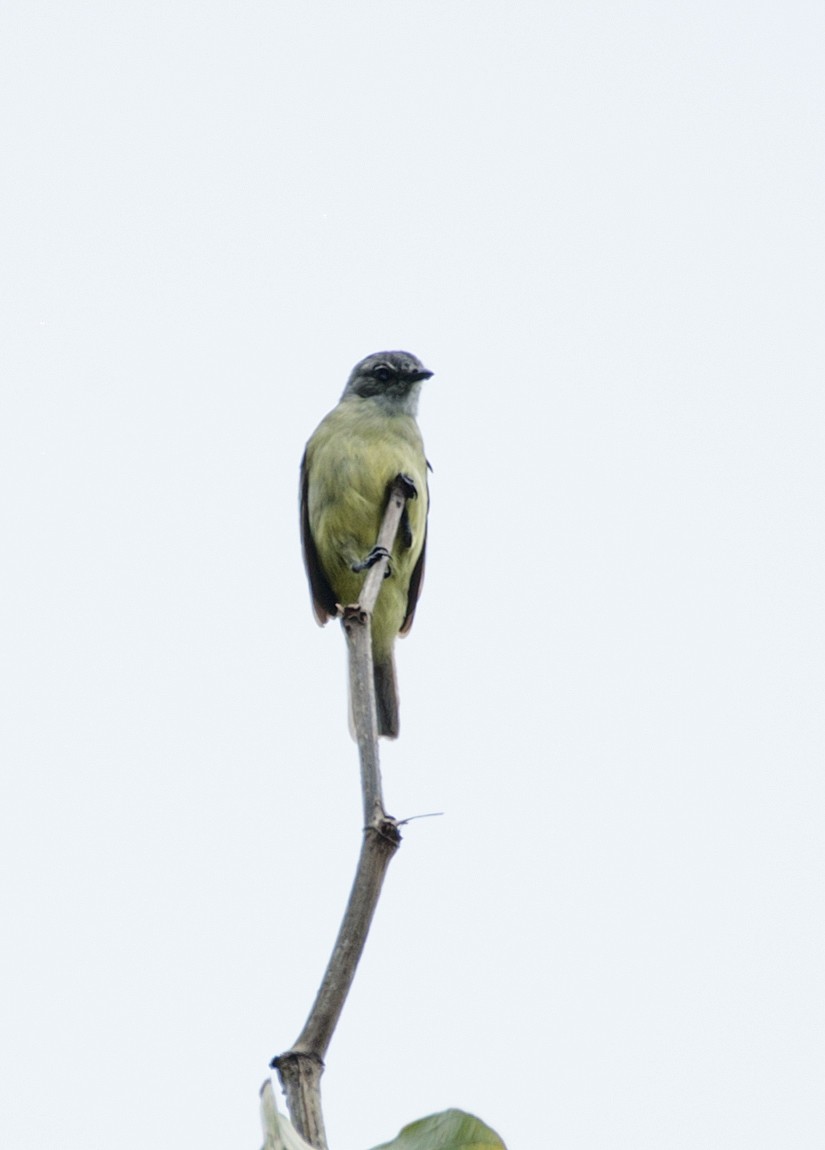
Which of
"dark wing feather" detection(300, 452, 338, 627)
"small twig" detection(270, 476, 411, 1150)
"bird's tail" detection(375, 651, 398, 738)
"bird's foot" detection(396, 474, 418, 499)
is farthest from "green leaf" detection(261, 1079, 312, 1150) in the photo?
"dark wing feather" detection(300, 452, 338, 627)

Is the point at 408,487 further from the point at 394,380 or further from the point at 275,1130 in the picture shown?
the point at 275,1130

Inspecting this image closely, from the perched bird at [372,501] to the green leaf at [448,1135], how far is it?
3.84 metres


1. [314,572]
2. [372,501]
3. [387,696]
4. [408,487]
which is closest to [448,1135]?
[408,487]

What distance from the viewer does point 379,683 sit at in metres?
6.21

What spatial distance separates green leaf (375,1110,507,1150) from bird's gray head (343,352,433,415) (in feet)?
16.7

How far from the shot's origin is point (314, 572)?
6.41 meters

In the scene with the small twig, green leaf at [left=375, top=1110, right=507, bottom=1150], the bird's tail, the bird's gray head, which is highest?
the bird's gray head

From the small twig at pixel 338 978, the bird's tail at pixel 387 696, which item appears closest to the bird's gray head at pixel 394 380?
the bird's tail at pixel 387 696

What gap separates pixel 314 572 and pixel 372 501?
65 cm

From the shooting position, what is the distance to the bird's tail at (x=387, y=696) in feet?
20.3

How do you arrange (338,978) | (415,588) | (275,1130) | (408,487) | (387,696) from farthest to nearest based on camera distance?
(415,588) → (387,696) → (408,487) → (338,978) → (275,1130)

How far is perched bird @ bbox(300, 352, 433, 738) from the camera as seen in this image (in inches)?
233

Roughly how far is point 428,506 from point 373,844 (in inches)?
177

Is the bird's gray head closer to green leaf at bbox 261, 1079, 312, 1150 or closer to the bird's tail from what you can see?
the bird's tail
